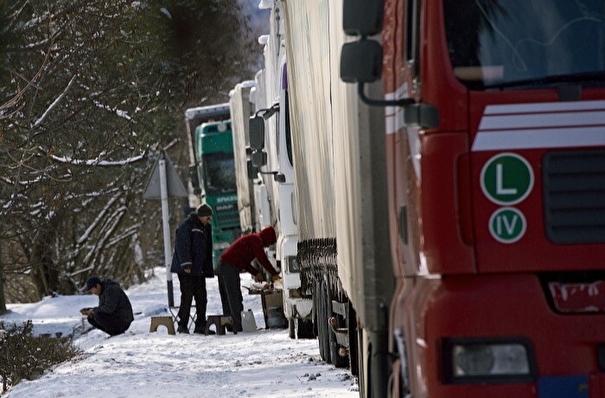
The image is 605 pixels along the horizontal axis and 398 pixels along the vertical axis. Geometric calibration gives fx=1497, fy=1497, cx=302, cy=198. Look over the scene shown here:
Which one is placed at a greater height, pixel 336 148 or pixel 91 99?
pixel 91 99

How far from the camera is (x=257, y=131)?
54.6 ft

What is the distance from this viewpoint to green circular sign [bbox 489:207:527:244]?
19.8 ft

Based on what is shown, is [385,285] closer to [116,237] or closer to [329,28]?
[329,28]

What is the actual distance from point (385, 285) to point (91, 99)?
1404 cm

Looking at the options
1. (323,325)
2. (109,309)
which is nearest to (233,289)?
(109,309)

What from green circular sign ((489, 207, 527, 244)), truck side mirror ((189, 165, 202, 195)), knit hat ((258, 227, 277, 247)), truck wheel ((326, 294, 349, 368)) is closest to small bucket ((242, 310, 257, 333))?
knit hat ((258, 227, 277, 247))

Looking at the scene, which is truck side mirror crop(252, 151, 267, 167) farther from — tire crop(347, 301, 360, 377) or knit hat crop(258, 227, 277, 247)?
tire crop(347, 301, 360, 377)

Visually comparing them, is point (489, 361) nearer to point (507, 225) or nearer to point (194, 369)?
point (507, 225)

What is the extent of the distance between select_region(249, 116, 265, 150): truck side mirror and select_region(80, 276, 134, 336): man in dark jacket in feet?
9.66

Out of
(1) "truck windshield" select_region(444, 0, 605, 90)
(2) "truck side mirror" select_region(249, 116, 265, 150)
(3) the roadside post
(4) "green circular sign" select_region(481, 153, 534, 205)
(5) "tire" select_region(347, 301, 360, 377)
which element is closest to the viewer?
(4) "green circular sign" select_region(481, 153, 534, 205)

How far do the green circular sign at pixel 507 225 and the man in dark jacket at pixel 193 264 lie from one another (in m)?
12.9

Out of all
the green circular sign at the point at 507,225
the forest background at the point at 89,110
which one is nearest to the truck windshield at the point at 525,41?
the green circular sign at the point at 507,225

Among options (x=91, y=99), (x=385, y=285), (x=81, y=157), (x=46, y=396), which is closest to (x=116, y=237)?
(x=81, y=157)

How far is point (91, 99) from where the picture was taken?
2073 cm
